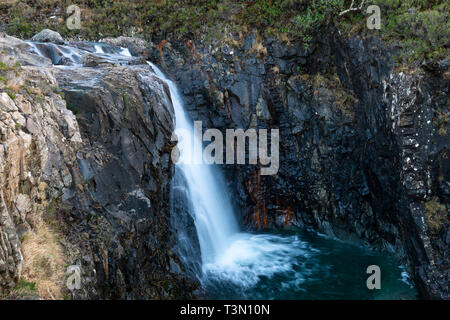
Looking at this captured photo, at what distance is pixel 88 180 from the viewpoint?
294 inches

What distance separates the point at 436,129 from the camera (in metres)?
10.2

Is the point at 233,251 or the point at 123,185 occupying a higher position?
the point at 123,185

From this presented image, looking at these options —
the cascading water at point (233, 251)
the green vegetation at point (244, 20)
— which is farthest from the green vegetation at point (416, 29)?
the cascading water at point (233, 251)

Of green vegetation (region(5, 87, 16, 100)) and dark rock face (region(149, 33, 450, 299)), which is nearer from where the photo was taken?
green vegetation (region(5, 87, 16, 100))

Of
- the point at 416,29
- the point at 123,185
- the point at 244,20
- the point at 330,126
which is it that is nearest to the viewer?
the point at 123,185

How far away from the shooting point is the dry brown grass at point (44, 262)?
5523 millimetres

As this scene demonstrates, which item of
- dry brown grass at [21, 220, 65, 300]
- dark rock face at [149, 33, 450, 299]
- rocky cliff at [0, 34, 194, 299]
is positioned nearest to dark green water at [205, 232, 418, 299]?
dark rock face at [149, 33, 450, 299]

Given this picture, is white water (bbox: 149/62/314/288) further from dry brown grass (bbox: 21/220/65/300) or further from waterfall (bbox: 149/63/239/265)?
dry brown grass (bbox: 21/220/65/300)

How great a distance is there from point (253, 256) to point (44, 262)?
890cm

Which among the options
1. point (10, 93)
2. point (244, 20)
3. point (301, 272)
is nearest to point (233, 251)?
point (301, 272)

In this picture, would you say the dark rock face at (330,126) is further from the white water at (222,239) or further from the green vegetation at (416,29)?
the white water at (222,239)

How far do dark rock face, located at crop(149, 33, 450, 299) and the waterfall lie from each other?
35.5 inches

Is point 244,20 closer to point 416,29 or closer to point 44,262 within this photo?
point 416,29

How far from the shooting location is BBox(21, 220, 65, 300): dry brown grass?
552 centimetres
